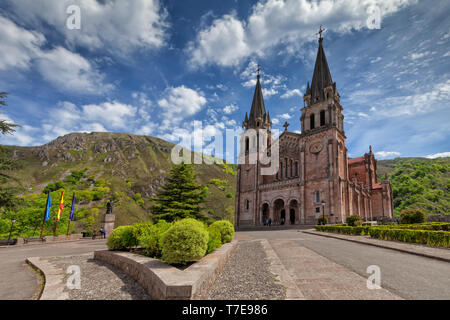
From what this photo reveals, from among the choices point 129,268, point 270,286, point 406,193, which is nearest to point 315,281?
point 270,286

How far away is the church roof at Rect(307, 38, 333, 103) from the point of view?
124ft

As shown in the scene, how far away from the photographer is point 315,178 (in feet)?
109

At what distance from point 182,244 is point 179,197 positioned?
62.1 feet

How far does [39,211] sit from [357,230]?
46183 mm

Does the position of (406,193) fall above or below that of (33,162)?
below

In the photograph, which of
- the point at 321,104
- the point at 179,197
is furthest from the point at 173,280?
the point at 321,104

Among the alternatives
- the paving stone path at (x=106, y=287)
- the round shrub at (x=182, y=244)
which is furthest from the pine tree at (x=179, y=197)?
the round shrub at (x=182, y=244)

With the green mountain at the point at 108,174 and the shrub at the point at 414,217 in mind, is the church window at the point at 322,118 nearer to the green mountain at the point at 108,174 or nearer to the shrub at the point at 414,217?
the shrub at the point at 414,217

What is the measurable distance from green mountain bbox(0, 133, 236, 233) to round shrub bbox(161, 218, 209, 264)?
7412 centimetres

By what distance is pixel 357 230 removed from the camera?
1652 cm

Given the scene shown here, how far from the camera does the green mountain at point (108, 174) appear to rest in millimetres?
94312

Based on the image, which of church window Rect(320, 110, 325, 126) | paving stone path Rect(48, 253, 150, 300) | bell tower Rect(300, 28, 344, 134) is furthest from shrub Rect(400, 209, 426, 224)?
paving stone path Rect(48, 253, 150, 300)
